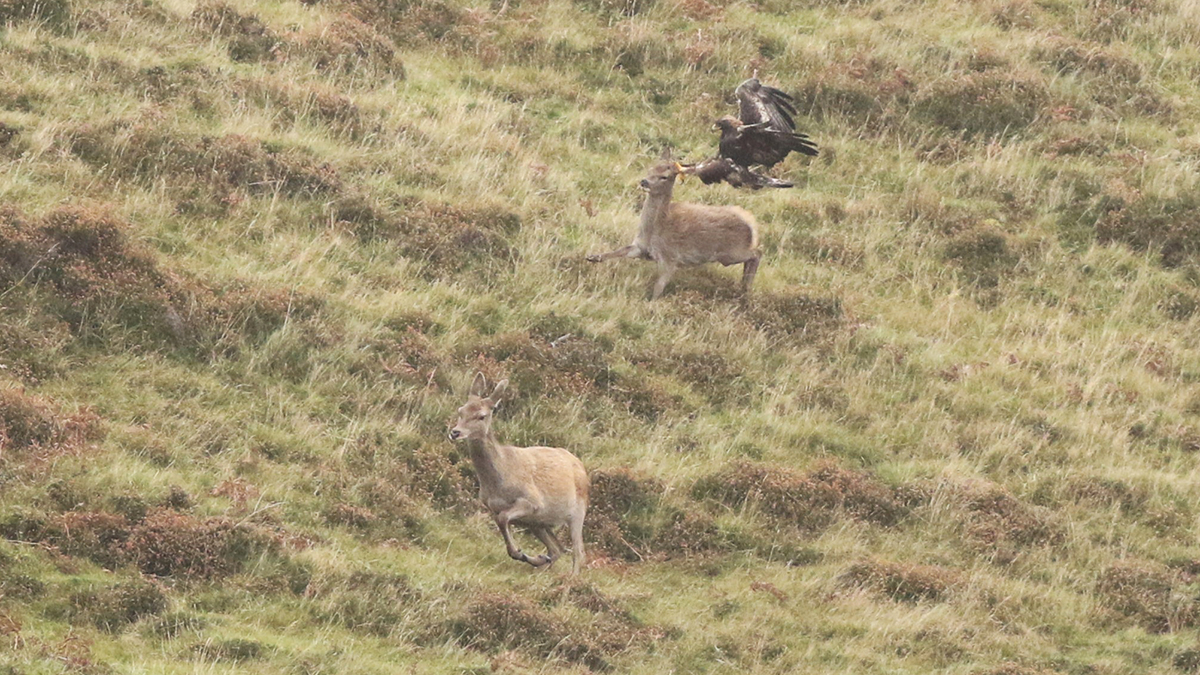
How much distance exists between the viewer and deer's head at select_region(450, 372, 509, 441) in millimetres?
15258

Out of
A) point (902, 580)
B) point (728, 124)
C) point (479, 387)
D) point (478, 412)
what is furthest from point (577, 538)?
point (728, 124)

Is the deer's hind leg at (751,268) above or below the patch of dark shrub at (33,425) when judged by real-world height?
above

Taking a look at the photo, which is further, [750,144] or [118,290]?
[750,144]

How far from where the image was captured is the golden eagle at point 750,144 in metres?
21.1

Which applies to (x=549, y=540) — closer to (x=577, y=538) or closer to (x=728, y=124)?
(x=577, y=538)

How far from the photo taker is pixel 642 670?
1395 cm

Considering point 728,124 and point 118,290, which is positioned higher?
point 728,124

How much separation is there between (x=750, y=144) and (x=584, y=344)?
154 inches

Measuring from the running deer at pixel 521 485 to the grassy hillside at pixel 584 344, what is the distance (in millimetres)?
462

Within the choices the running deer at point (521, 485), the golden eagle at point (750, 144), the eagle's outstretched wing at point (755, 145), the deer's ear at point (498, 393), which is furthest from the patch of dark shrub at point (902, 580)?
the eagle's outstretched wing at point (755, 145)

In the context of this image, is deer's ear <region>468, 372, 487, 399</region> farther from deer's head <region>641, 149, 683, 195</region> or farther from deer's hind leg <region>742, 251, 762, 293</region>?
deer's head <region>641, 149, 683, 195</region>

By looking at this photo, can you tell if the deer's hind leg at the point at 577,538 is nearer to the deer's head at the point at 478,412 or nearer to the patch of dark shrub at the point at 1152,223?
the deer's head at the point at 478,412

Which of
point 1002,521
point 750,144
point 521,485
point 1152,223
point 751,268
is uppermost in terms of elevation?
point 750,144

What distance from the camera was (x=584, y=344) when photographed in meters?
19.2
